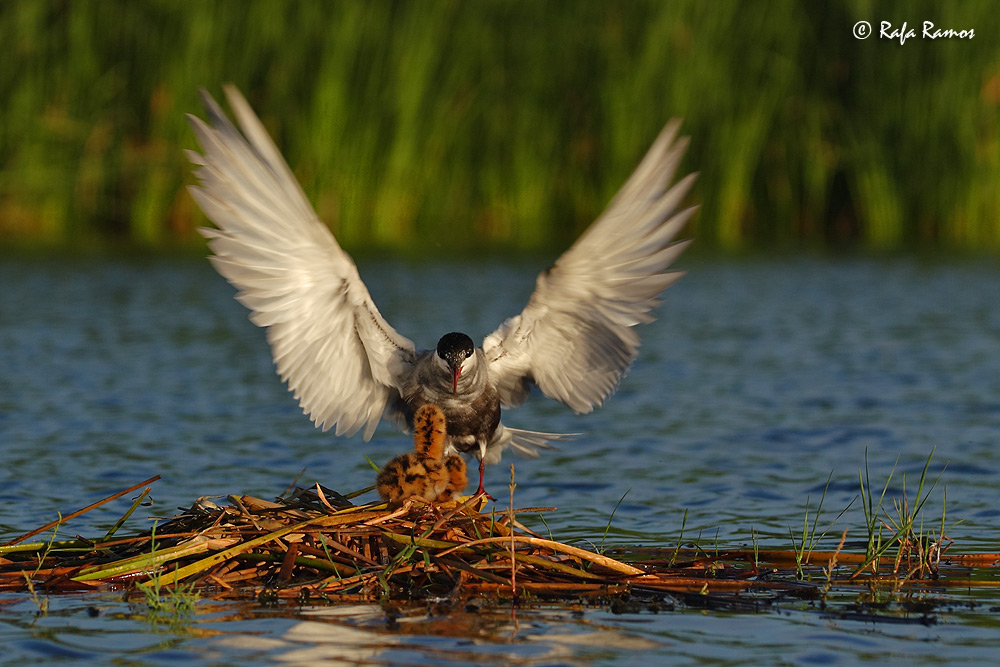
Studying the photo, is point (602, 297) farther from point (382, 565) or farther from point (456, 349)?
point (382, 565)

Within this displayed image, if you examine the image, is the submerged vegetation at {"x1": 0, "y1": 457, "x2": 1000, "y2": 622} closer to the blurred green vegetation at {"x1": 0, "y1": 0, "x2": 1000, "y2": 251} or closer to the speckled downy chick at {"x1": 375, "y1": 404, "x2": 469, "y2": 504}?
the speckled downy chick at {"x1": 375, "y1": 404, "x2": 469, "y2": 504}

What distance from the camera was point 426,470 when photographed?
534 centimetres

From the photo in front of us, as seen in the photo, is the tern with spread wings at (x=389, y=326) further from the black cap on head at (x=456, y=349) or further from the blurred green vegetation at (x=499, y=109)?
the blurred green vegetation at (x=499, y=109)

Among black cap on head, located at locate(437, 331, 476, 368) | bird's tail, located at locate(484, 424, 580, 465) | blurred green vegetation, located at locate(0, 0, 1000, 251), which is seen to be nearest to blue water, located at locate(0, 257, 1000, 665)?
bird's tail, located at locate(484, 424, 580, 465)

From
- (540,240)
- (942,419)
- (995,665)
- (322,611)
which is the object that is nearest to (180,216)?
(540,240)

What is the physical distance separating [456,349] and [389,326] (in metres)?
0.35

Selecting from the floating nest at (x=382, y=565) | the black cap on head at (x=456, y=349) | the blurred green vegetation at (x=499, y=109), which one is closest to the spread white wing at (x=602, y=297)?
the black cap on head at (x=456, y=349)

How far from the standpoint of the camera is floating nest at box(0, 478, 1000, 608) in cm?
491

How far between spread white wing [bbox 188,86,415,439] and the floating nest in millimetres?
847

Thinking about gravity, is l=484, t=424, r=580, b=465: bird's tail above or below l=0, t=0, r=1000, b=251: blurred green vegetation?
below

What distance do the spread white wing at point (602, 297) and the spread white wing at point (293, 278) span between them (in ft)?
1.69

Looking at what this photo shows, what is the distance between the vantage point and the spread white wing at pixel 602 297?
18.4ft

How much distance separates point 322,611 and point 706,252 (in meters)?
12.4

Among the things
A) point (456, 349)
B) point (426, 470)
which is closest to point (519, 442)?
point (456, 349)
